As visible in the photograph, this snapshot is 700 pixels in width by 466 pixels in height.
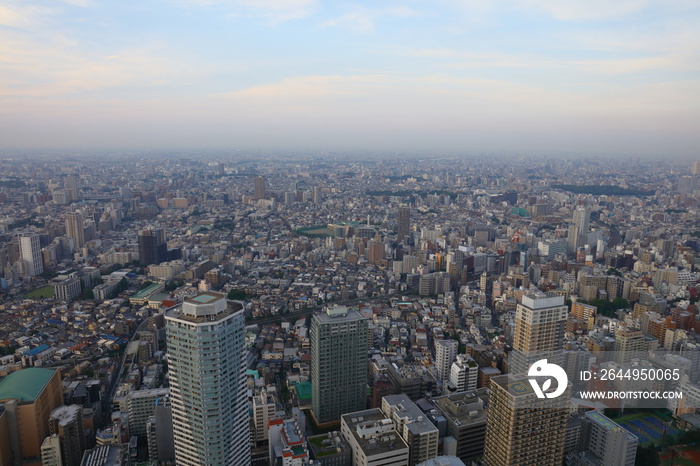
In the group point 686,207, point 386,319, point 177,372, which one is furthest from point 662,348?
point 686,207

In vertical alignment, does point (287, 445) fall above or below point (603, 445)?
above

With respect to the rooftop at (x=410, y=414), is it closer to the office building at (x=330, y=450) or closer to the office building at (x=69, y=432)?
the office building at (x=330, y=450)

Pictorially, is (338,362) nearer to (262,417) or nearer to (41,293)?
(262,417)

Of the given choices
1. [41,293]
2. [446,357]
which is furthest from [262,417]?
[41,293]

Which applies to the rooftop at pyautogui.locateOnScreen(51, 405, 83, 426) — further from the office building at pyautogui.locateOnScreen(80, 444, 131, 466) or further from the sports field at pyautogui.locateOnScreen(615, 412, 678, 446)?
the sports field at pyautogui.locateOnScreen(615, 412, 678, 446)

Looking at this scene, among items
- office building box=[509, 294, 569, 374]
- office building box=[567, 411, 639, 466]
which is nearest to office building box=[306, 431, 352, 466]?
office building box=[509, 294, 569, 374]

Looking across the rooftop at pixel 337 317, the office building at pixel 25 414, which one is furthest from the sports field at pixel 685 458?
the office building at pixel 25 414
